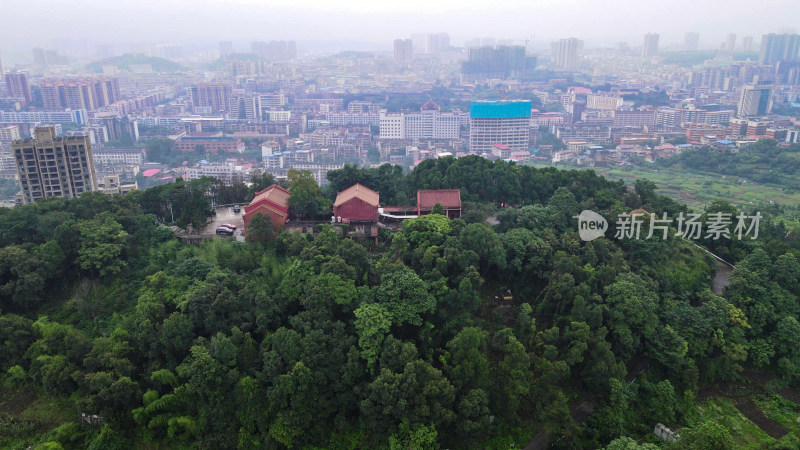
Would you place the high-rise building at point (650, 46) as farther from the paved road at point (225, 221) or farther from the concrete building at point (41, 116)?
the paved road at point (225, 221)

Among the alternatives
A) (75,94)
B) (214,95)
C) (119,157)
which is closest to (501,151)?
(119,157)

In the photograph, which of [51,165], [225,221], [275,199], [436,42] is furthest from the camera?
[436,42]

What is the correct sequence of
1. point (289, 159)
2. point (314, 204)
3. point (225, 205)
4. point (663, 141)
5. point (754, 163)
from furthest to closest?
point (663, 141)
point (289, 159)
point (754, 163)
point (225, 205)
point (314, 204)

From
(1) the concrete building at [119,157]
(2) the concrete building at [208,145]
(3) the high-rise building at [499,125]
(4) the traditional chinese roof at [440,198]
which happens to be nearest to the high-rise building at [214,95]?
(2) the concrete building at [208,145]

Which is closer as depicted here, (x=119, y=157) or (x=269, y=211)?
(x=269, y=211)

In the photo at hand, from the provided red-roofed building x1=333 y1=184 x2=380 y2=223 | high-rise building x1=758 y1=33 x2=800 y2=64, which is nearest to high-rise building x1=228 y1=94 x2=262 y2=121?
red-roofed building x1=333 y1=184 x2=380 y2=223

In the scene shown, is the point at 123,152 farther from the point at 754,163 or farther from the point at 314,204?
Result: the point at 754,163

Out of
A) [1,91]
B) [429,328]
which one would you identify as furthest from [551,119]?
[1,91]

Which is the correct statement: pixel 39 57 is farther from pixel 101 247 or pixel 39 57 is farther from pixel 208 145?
pixel 101 247
